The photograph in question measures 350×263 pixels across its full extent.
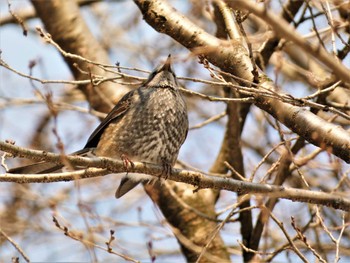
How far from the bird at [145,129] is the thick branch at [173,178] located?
2.24ft

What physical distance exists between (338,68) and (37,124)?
6899 millimetres

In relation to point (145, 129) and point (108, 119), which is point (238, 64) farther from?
point (108, 119)

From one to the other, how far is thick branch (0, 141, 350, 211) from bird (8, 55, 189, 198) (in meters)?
0.68

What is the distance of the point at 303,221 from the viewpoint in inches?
276

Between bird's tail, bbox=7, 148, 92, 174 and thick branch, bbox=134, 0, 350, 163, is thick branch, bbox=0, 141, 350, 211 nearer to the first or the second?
thick branch, bbox=134, 0, 350, 163

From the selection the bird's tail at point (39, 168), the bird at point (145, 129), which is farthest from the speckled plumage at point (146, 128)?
the bird's tail at point (39, 168)

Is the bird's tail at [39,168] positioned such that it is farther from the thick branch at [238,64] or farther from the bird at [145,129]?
the thick branch at [238,64]

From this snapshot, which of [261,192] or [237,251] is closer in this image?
[261,192]

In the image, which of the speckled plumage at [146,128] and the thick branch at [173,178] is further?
the speckled plumage at [146,128]

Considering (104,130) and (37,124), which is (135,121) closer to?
(104,130)

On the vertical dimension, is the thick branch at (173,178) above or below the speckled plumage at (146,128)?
below

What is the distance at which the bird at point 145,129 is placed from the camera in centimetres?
495

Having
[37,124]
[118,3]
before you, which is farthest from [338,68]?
[118,3]

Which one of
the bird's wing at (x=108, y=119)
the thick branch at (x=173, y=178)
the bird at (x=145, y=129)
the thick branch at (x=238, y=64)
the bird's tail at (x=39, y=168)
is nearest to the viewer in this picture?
the thick branch at (x=173, y=178)
